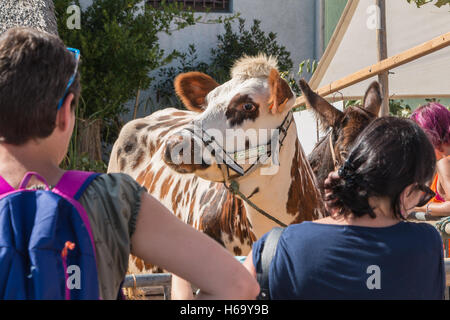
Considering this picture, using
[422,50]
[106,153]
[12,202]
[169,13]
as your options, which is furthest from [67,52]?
[106,153]

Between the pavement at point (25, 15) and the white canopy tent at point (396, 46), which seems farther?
the pavement at point (25, 15)

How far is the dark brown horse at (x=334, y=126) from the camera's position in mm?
3303

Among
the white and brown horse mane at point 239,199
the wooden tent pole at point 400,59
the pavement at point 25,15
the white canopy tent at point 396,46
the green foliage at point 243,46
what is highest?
the green foliage at point 243,46

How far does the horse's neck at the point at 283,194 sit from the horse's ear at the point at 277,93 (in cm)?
18

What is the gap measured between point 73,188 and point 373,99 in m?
3.01

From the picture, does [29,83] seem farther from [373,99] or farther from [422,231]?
[373,99]

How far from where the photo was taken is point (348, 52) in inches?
226

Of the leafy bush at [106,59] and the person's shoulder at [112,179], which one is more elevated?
the leafy bush at [106,59]

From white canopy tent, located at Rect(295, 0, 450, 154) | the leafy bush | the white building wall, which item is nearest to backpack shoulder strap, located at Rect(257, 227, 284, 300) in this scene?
white canopy tent, located at Rect(295, 0, 450, 154)

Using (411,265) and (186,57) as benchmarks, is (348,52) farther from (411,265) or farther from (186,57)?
(186,57)

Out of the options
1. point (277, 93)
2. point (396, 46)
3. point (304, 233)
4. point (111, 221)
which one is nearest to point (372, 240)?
point (304, 233)

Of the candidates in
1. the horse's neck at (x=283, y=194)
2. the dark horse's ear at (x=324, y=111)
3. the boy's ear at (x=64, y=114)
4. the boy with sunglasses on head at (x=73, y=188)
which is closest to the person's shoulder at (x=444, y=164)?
the dark horse's ear at (x=324, y=111)

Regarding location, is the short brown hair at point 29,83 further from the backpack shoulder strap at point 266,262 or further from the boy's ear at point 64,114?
the backpack shoulder strap at point 266,262

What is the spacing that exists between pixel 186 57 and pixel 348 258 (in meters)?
9.71
